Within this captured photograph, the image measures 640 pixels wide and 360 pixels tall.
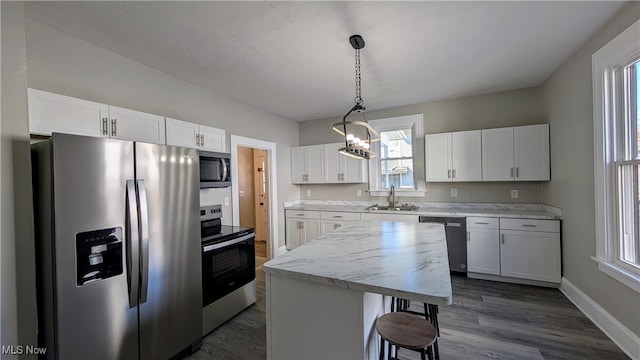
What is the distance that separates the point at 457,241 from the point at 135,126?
4009 mm

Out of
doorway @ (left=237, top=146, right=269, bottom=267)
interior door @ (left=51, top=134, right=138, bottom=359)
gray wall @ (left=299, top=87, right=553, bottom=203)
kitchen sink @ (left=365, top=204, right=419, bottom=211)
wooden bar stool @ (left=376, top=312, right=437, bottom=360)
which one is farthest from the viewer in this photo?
doorway @ (left=237, top=146, right=269, bottom=267)

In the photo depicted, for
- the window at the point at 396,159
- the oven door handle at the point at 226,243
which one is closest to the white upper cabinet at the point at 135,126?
the oven door handle at the point at 226,243

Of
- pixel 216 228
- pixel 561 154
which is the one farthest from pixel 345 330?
pixel 561 154

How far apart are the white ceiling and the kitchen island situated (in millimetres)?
1749

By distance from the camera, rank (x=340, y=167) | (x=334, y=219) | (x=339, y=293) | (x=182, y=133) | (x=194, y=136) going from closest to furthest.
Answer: (x=339, y=293)
(x=182, y=133)
(x=194, y=136)
(x=334, y=219)
(x=340, y=167)

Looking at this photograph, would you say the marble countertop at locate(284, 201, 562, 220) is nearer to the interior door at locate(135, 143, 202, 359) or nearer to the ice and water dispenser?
the interior door at locate(135, 143, 202, 359)

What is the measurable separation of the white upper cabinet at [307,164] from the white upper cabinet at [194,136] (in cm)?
187

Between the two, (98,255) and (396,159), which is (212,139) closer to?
(98,255)

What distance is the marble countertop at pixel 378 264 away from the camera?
46.8 inches

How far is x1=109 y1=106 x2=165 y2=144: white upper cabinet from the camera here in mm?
2234

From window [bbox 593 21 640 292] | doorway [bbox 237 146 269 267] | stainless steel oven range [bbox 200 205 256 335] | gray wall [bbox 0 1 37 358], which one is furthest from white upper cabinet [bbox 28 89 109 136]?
window [bbox 593 21 640 292]

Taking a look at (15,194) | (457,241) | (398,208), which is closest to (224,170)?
(15,194)

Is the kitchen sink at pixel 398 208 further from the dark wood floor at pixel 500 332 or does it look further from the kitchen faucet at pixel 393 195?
the dark wood floor at pixel 500 332
